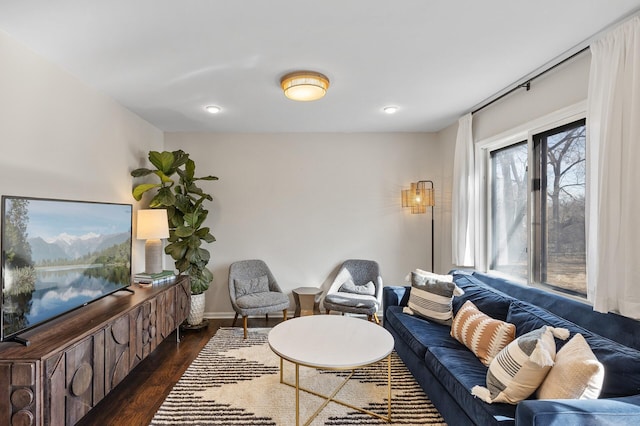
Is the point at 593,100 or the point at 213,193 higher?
the point at 593,100

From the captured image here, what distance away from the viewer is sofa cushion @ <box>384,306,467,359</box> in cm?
231

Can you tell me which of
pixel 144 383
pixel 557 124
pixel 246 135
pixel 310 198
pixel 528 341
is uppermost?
pixel 246 135

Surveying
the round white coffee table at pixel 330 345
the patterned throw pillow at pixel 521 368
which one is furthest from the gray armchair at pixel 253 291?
the patterned throw pillow at pixel 521 368

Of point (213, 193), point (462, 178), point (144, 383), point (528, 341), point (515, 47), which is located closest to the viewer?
point (528, 341)

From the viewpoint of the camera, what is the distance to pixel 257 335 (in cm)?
356

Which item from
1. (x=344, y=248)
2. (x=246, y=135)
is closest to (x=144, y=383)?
(x=344, y=248)

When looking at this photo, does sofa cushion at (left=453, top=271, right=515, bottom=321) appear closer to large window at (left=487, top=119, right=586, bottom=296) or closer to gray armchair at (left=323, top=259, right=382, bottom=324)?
large window at (left=487, top=119, right=586, bottom=296)

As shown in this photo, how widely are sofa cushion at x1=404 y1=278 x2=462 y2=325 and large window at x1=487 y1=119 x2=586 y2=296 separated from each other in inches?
28.9

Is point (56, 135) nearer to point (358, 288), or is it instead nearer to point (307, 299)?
point (307, 299)

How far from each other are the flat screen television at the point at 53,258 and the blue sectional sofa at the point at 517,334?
2472 mm

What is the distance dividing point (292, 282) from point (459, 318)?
241 cm

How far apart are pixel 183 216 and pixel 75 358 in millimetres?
2110

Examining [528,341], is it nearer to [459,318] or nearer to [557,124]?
[459,318]

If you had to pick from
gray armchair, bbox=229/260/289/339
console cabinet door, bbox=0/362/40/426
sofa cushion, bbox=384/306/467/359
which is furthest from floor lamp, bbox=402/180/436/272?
console cabinet door, bbox=0/362/40/426
